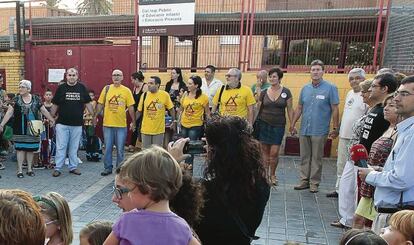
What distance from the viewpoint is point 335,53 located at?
805 centimetres

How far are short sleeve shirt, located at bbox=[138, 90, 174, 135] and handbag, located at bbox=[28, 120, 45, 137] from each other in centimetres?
172

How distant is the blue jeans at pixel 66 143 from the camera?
6.05 metres

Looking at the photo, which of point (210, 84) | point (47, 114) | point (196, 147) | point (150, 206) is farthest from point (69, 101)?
point (150, 206)

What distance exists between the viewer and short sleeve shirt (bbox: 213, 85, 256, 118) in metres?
5.61

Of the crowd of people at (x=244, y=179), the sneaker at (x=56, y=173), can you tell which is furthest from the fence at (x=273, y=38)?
the sneaker at (x=56, y=173)

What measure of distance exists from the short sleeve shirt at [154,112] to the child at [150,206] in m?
4.47

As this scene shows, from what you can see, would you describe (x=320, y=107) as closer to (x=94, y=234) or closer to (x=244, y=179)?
(x=244, y=179)

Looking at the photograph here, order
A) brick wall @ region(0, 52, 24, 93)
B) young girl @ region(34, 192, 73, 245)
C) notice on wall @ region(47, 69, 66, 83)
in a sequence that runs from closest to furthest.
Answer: young girl @ region(34, 192, 73, 245), notice on wall @ region(47, 69, 66, 83), brick wall @ region(0, 52, 24, 93)

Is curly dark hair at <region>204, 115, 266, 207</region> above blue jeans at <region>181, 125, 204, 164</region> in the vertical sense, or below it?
above

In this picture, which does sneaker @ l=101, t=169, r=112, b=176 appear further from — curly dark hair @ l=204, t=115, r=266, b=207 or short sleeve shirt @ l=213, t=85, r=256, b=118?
curly dark hair @ l=204, t=115, r=266, b=207

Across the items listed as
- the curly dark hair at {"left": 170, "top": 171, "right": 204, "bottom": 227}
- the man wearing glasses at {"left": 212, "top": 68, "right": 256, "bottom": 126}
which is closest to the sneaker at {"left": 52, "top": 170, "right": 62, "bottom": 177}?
the man wearing glasses at {"left": 212, "top": 68, "right": 256, "bottom": 126}

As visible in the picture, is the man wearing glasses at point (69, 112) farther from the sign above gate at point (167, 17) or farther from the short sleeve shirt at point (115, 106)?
the sign above gate at point (167, 17)

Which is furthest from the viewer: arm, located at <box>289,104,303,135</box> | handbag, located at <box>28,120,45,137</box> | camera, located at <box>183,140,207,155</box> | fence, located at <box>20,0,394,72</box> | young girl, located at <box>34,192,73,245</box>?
fence, located at <box>20,0,394,72</box>

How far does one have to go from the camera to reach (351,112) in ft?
15.8
